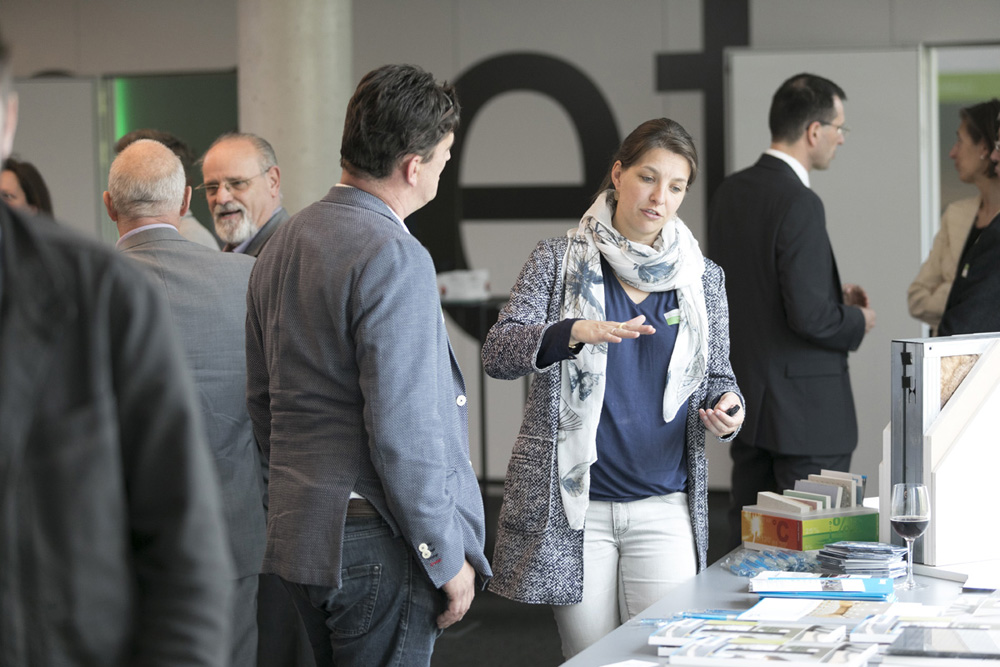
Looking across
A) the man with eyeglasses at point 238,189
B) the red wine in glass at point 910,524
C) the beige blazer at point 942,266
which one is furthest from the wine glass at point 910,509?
the beige blazer at point 942,266

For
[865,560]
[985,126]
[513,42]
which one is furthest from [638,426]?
[513,42]

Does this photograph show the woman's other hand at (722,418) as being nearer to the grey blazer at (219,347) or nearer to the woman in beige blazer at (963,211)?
the grey blazer at (219,347)

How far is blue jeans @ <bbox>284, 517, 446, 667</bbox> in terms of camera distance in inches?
71.1

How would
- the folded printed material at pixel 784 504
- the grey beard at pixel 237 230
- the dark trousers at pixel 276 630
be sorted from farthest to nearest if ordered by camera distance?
the grey beard at pixel 237 230 → the dark trousers at pixel 276 630 → the folded printed material at pixel 784 504

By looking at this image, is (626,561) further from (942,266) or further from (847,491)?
(942,266)

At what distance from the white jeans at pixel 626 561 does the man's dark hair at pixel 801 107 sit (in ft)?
5.85

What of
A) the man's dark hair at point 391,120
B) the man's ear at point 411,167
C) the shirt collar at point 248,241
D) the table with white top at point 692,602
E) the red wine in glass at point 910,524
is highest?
the man's dark hair at point 391,120

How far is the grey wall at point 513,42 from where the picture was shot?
5.95 meters

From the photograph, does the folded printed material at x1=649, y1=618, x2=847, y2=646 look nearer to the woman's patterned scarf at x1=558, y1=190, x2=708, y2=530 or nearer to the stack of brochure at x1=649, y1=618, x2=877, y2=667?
the stack of brochure at x1=649, y1=618, x2=877, y2=667

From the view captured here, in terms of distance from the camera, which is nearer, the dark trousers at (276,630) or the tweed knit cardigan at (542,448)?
the tweed knit cardigan at (542,448)

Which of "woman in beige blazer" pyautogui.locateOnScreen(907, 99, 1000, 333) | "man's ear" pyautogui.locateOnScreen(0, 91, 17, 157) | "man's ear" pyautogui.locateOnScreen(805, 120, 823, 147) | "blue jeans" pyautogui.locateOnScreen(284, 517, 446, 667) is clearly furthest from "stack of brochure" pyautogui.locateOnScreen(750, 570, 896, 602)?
"woman in beige blazer" pyautogui.locateOnScreen(907, 99, 1000, 333)

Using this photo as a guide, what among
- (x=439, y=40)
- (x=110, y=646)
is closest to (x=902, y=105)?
(x=439, y=40)

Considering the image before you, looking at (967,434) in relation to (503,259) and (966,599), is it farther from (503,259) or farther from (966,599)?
(503,259)

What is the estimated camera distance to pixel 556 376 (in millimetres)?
2348
